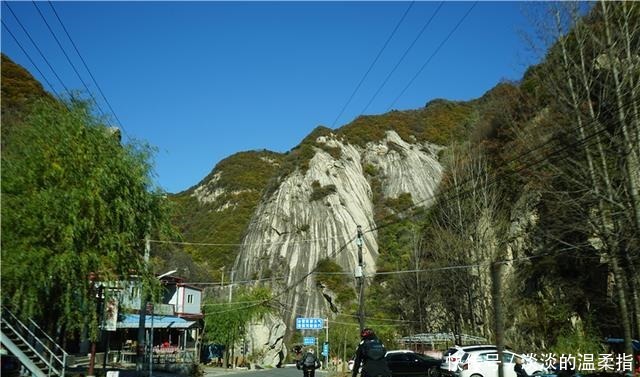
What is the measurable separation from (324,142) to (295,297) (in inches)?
1438

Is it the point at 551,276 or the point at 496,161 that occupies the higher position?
the point at 496,161

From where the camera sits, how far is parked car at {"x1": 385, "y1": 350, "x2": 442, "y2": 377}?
103 ft

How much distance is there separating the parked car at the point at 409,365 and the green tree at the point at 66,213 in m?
17.2

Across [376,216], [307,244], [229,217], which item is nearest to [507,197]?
[307,244]

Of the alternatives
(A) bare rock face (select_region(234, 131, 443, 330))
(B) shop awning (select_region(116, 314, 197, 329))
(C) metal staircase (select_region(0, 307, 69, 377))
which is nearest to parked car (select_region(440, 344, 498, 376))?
(C) metal staircase (select_region(0, 307, 69, 377))

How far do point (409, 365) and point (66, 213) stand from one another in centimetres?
2157

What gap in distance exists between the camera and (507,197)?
47094 mm

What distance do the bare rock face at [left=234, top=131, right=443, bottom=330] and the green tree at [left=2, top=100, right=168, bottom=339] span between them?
192 ft

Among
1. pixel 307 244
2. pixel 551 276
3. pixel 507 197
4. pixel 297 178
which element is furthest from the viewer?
pixel 297 178

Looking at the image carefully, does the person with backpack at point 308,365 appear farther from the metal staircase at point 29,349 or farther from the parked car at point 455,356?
the parked car at point 455,356

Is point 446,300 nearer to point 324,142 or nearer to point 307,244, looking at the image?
point 307,244

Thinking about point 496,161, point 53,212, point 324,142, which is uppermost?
point 324,142

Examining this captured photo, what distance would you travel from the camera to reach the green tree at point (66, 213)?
52.2 ft

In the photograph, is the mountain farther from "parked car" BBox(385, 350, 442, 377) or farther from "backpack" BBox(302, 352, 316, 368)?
"backpack" BBox(302, 352, 316, 368)
